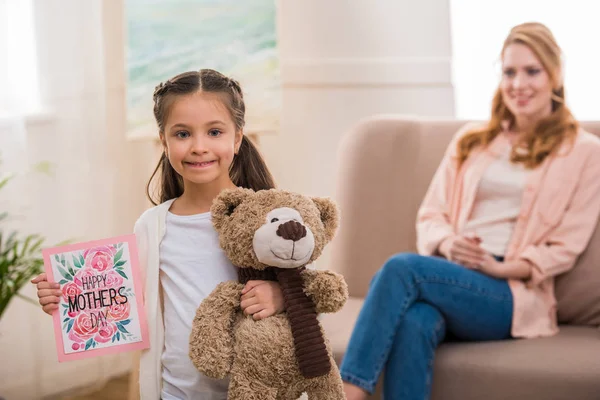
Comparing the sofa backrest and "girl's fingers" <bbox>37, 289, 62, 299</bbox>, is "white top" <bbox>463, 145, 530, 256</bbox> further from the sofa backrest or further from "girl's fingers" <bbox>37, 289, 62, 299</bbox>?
"girl's fingers" <bbox>37, 289, 62, 299</bbox>

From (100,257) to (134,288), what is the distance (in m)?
0.07

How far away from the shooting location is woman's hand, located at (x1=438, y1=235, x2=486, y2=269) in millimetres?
2123

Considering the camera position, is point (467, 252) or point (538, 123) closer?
point (467, 252)

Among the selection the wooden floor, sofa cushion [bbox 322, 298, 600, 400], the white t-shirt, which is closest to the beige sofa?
sofa cushion [bbox 322, 298, 600, 400]

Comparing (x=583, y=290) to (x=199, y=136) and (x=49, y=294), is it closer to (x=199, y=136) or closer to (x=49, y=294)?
(x=199, y=136)

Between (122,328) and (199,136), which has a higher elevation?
(199,136)

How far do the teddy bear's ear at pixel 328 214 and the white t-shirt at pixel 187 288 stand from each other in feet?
0.59

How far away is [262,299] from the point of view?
3.97ft

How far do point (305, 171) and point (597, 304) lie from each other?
4.58 feet

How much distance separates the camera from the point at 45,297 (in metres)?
1.27

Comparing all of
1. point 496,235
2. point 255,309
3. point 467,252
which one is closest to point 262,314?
point 255,309

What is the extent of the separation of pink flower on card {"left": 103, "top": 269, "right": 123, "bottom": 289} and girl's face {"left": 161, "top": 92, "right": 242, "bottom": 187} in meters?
0.20

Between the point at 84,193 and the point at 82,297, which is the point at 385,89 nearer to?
the point at 84,193

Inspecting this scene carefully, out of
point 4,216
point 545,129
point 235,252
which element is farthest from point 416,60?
point 235,252
